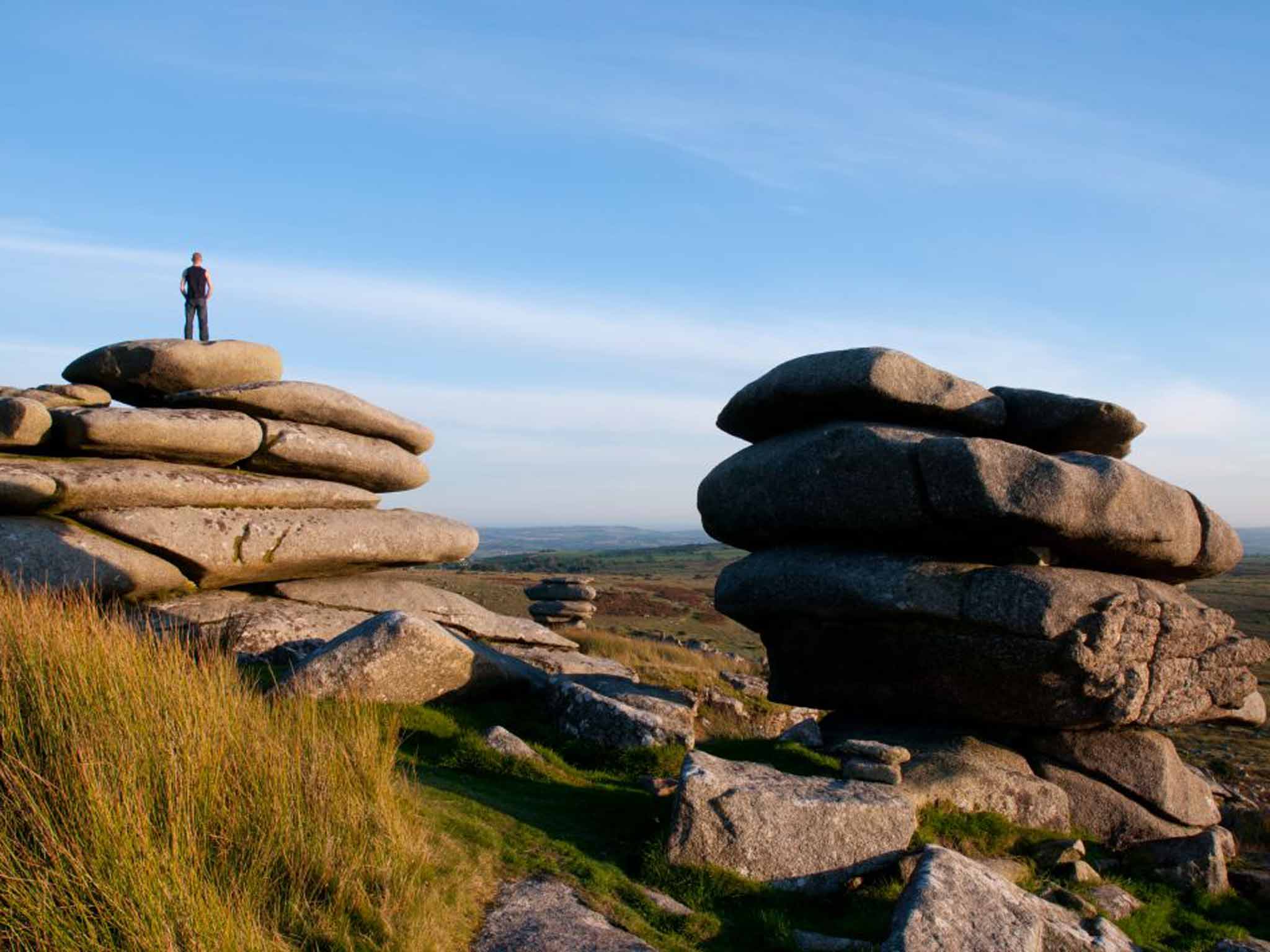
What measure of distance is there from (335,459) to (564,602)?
13.4m

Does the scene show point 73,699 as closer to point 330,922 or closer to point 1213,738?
point 330,922

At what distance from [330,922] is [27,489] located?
13.9 m

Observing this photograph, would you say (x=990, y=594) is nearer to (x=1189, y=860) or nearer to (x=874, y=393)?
(x=874, y=393)

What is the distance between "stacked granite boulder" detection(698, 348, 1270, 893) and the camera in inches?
578

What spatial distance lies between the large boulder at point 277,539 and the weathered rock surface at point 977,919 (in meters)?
14.7

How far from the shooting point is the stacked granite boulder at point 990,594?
1468 centimetres

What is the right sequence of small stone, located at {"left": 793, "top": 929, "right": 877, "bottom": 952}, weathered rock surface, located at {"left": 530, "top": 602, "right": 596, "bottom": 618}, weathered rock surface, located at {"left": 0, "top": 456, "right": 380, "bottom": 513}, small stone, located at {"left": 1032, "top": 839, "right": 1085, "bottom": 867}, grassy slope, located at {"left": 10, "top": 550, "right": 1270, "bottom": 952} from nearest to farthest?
grassy slope, located at {"left": 10, "top": 550, "right": 1270, "bottom": 952}
small stone, located at {"left": 793, "top": 929, "right": 877, "bottom": 952}
small stone, located at {"left": 1032, "top": 839, "right": 1085, "bottom": 867}
weathered rock surface, located at {"left": 0, "top": 456, "right": 380, "bottom": 513}
weathered rock surface, located at {"left": 530, "top": 602, "right": 596, "bottom": 618}

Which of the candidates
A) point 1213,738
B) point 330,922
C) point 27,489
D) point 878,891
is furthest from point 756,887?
point 1213,738

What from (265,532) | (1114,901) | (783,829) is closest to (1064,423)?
(1114,901)

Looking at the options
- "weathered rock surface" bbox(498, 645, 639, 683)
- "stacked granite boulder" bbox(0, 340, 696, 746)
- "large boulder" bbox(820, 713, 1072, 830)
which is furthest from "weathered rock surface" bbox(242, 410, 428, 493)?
"large boulder" bbox(820, 713, 1072, 830)

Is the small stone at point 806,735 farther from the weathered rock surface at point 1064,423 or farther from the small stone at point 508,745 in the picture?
the weathered rock surface at point 1064,423

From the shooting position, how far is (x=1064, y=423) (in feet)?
55.9

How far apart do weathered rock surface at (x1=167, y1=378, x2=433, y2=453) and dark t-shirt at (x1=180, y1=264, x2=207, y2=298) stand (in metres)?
3.41

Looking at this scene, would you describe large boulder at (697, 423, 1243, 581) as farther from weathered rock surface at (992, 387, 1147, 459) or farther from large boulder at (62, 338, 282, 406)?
large boulder at (62, 338, 282, 406)
